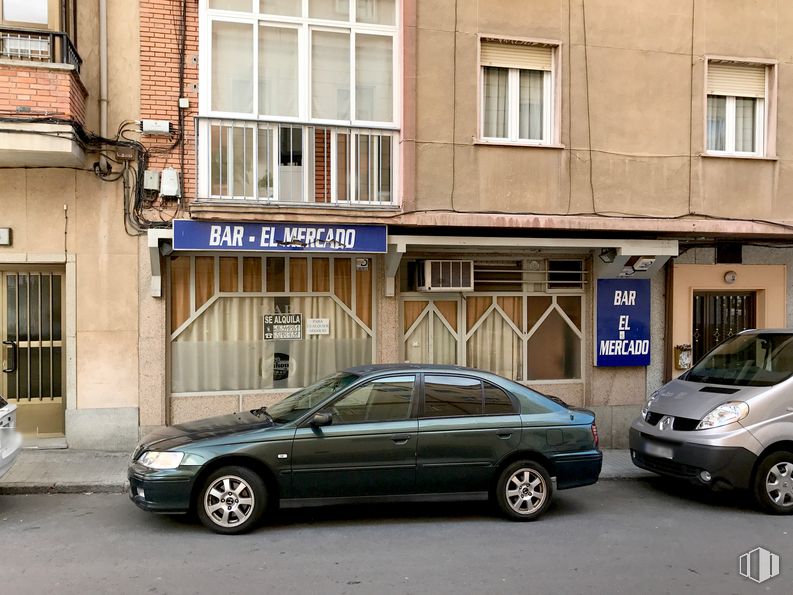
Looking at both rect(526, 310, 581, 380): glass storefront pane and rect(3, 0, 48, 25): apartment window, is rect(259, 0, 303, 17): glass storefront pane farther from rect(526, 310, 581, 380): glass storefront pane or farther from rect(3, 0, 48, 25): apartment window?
rect(526, 310, 581, 380): glass storefront pane

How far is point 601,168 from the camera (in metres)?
10.1

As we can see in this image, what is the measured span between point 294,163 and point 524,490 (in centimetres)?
528

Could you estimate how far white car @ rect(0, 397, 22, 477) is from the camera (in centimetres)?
661

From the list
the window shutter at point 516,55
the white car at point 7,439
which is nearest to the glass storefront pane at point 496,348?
the window shutter at point 516,55

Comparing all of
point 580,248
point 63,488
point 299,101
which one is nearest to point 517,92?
point 580,248

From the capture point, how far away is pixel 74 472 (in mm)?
8023

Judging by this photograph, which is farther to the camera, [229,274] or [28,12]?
[229,274]

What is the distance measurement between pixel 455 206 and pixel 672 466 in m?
4.36

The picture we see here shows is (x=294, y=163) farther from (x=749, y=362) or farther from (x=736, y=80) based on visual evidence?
(x=736, y=80)

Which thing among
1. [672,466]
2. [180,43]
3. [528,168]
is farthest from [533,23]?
[672,466]

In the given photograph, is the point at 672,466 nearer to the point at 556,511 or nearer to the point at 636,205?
the point at 556,511

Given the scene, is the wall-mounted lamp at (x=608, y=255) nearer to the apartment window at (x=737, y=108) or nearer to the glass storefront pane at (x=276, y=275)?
the apartment window at (x=737, y=108)

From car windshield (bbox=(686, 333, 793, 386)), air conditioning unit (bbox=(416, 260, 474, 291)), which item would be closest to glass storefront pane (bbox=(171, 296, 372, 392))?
air conditioning unit (bbox=(416, 260, 474, 291))

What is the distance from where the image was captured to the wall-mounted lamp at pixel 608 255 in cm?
1039
